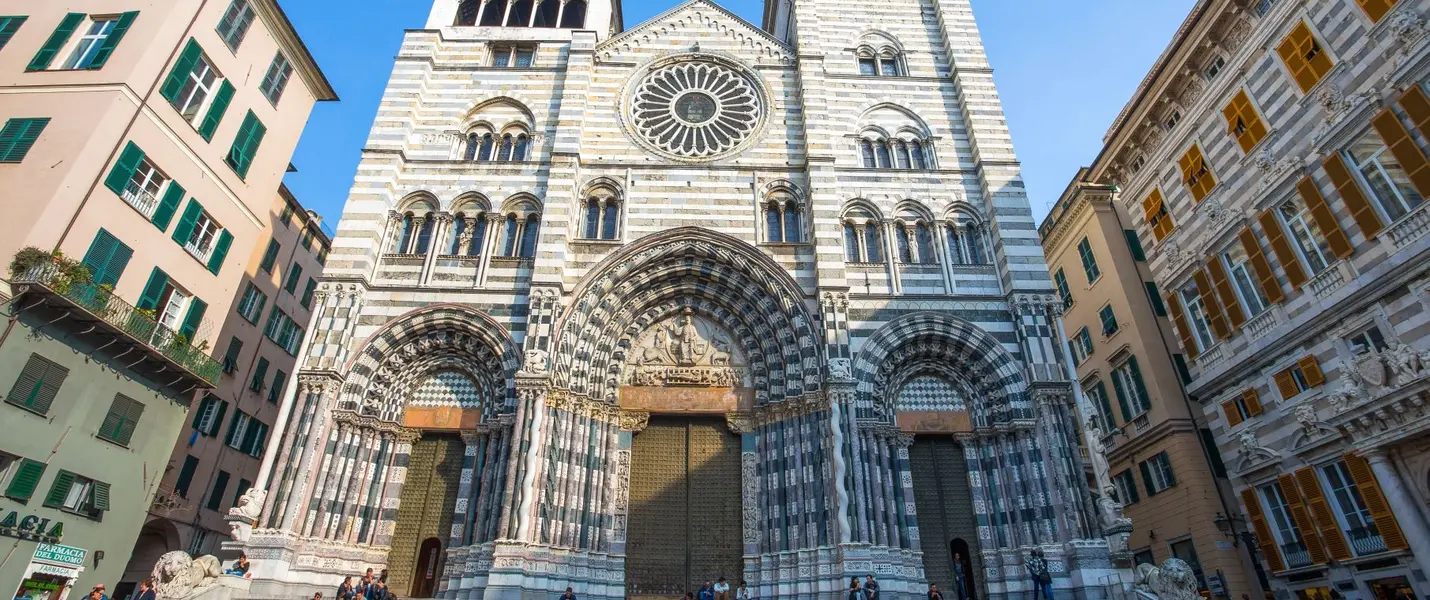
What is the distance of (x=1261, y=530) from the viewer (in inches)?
Answer: 673

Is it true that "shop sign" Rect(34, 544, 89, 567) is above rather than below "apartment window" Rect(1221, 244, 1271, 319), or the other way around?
below

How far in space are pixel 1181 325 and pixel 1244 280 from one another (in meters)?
2.45

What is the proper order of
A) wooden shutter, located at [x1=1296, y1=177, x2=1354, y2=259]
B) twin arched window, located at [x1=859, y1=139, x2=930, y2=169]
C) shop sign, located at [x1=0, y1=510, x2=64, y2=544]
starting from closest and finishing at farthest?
shop sign, located at [x1=0, y1=510, x2=64, y2=544] < wooden shutter, located at [x1=1296, y1=177, x2=1354, y2=259] < twin arched window, located at [x1=859, y1=139, x2=930, y2=169]

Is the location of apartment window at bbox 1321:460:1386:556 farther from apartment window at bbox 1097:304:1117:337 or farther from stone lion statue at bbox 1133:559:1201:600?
apartment window at bbox 1097:304:1117:337

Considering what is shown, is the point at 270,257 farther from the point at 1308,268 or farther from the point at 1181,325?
the point at 1308,268

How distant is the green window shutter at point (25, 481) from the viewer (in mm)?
13039

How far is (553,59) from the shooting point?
22.0m

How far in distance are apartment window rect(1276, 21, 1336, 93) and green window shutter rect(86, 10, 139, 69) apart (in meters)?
25.4

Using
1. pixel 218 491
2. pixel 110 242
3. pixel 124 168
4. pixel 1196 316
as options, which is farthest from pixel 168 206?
pixel 1196 316

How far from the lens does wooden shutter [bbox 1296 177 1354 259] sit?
48.2 feet

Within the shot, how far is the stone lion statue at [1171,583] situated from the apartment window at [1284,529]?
575 centimetres

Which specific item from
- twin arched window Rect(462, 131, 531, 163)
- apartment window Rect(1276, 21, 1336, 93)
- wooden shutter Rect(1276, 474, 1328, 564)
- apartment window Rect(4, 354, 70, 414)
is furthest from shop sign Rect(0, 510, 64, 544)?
apartment window Rect(1276, 21, 1336, 93)

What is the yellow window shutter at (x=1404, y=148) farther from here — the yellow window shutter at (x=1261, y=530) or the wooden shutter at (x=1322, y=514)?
the yellow window shutter at (x=1261, y=530)

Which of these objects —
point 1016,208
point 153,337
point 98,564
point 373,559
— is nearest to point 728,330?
point 1016,208
